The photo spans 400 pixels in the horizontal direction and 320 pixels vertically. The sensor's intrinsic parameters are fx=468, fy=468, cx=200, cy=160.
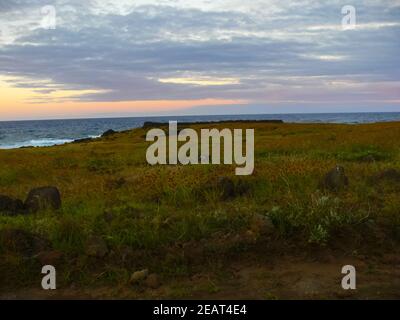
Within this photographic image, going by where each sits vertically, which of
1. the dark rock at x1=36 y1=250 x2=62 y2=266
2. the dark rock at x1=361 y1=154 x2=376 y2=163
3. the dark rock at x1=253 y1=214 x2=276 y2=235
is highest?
the dark rock at x1=361 y1=154 x2=376 y2=163


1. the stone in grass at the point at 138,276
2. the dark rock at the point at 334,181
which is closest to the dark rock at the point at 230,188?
the dark rock at the point at 334,181

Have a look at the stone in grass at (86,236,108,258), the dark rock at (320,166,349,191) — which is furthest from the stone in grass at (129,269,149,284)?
the dark rock at (320,166,349,191)

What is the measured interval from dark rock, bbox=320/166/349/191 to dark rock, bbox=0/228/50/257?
5.29 metres

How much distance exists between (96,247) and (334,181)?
16.0 ft

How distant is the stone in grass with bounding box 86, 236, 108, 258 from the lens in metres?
6.54

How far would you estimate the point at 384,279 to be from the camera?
5.86 meters

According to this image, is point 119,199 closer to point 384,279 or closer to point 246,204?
point 246,204

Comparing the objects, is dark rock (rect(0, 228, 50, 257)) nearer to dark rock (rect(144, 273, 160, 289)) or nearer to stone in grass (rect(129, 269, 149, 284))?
stone in grass (rect(129, 269, 149, 284))

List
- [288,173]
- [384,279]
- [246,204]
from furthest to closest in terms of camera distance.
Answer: [288,173] < [246,204] < [384,279]

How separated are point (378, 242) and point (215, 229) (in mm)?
2394

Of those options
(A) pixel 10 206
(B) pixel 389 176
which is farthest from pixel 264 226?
(A) pixel 10 206

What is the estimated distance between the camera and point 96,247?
6.61 meters

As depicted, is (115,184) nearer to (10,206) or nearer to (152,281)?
(10,206)
